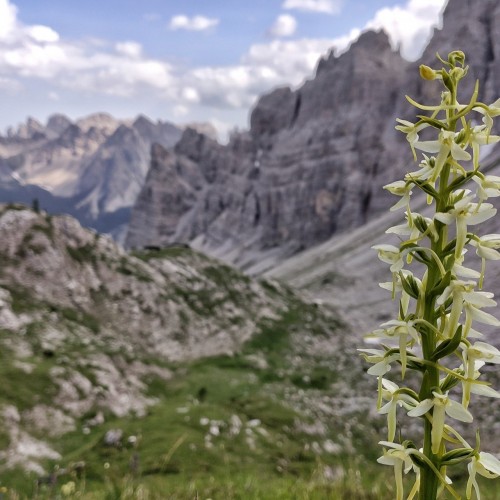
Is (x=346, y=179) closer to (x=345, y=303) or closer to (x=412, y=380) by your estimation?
(x=345, y=303)

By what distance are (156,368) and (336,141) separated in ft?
425

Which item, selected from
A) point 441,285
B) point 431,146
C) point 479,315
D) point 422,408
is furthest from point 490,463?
point 431,146

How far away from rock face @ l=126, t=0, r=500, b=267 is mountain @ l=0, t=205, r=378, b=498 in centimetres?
9501

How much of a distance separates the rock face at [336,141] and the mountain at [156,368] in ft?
312

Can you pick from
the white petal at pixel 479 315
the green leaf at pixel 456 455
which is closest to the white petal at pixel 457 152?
the white petal at pixel 479 315

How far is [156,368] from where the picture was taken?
34.0 metres

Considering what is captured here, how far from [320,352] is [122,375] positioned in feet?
62.7

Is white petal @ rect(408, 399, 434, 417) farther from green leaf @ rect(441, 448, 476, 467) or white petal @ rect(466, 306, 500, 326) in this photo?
white petal @ rect(466, 306, 500, 326)

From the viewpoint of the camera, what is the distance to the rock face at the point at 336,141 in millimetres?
133125

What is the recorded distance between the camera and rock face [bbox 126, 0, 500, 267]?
133 meters

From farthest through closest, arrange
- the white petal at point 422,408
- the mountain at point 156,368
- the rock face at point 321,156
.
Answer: the rock face at point 321,156 → the mountain at point 156,368 → the white petal at point 422,408

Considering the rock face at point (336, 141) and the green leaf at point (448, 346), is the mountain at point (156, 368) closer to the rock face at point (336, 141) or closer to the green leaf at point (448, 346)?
the green leaf at point (448, 346)

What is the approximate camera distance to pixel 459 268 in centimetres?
389

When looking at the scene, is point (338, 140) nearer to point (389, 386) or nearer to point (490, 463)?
point (389, 386)
